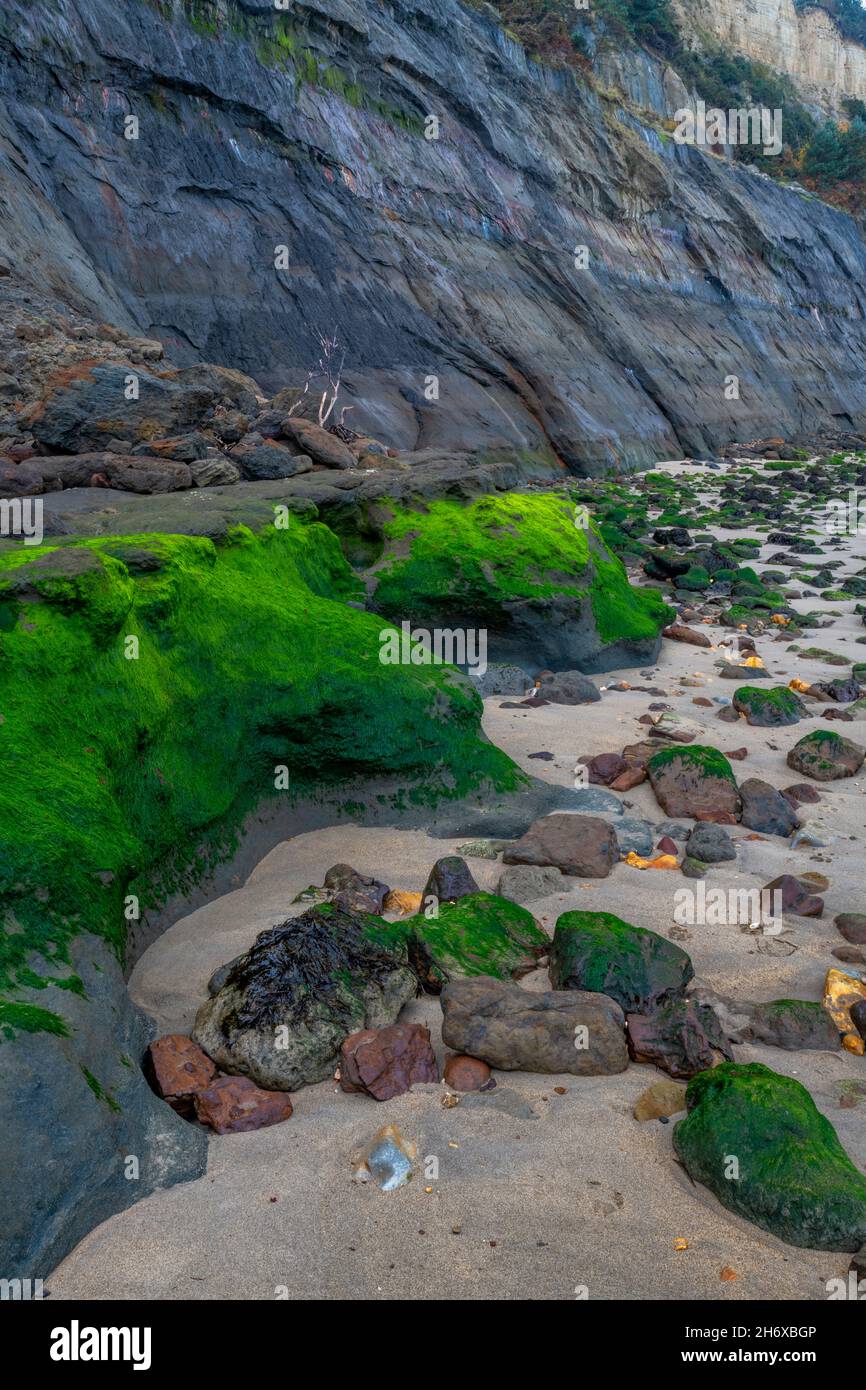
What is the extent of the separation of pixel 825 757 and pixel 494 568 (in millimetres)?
2818

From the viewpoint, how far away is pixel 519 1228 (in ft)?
7.31

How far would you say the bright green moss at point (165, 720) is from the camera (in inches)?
112

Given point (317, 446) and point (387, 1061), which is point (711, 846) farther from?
point (317, 446)

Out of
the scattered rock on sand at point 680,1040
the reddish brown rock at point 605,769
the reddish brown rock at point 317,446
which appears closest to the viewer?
the scattered rock on sand at point 680,1040

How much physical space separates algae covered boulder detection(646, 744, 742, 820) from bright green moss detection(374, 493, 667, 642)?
7.95 feet

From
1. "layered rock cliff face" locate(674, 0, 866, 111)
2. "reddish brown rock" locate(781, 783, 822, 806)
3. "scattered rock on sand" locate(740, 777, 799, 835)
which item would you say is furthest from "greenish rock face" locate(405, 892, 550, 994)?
"layered rock cliff face" locate(674, 0, 866, 111)

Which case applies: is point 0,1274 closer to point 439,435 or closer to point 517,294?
point 439,435

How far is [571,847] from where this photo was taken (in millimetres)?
4137

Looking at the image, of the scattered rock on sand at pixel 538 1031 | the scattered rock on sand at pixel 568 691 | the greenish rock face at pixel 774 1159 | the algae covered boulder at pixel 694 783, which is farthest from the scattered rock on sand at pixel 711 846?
the scattered rock on sand at pixel 568 691

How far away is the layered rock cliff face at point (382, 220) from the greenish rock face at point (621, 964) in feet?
37.0

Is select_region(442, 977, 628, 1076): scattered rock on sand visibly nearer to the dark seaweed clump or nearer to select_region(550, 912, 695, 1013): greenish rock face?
select_region(550, 912, 695, 1013): greenish rock face

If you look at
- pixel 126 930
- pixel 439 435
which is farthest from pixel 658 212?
pixel 126 930

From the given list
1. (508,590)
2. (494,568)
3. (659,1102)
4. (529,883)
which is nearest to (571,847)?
(529,883)

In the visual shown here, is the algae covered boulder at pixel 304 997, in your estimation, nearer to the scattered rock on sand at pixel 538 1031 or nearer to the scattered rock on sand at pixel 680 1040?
the scattered rock on sand at pixel 538 1031
